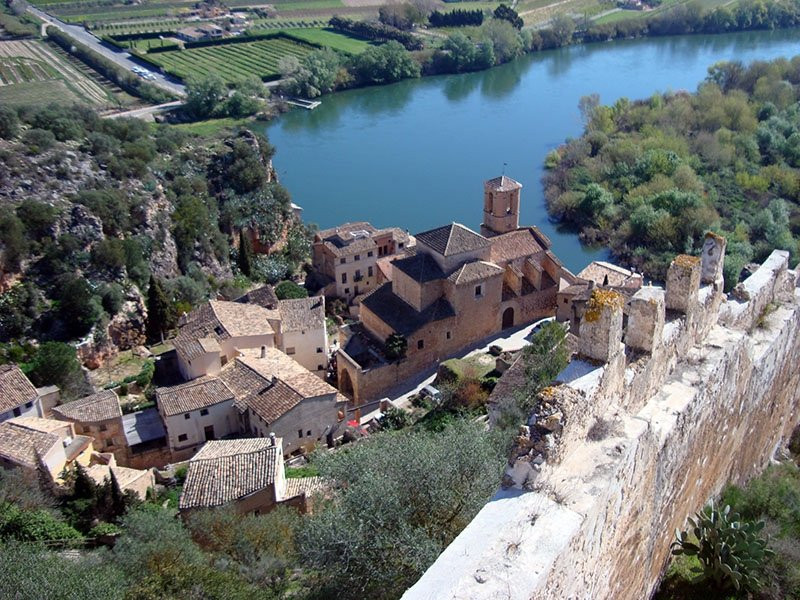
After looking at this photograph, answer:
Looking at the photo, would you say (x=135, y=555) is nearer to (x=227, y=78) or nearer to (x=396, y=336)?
(x=396, y=336)

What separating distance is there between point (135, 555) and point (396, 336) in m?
12.2

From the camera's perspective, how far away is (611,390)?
8.64 meters

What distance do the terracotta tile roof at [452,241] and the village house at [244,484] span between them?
9724mm

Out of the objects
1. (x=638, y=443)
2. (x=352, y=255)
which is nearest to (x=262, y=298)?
(x=352, y=255)

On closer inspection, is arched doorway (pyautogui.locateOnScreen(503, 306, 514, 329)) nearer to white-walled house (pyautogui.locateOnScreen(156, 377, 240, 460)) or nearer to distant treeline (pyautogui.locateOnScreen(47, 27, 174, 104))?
white-walled house (pyautogui.locateOnScreen(156, 377, 240, 460))

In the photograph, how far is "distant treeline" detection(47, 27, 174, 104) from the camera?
56.4m

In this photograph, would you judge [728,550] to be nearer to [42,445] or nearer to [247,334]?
[42,445]

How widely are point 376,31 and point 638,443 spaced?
76061mm

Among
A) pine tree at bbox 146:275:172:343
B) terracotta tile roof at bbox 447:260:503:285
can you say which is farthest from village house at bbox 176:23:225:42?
terracotta tile roof at bbox 447:260:503:285

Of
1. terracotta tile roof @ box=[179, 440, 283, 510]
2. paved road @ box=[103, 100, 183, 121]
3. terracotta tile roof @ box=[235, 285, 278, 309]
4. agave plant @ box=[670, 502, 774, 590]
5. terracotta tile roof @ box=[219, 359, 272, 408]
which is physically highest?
agave plant @ box=[670, 502, 774, 590]

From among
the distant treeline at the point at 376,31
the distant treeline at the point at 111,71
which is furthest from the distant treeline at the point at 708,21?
the distant treeline at the point at 111,71

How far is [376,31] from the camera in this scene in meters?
77.8

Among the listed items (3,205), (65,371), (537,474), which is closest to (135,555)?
(537,474)

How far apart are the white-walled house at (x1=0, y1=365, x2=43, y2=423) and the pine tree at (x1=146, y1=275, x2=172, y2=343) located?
20.4 feet
